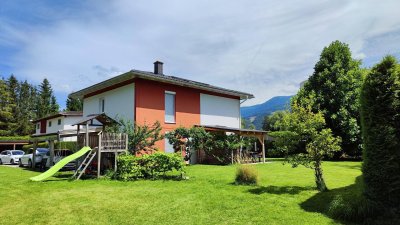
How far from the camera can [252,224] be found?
6.32m

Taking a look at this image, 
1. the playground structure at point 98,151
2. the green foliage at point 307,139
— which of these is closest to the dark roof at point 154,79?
the playground structure at point 98,151

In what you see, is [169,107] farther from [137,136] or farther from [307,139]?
[307,139]

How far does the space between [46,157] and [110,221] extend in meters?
15.7

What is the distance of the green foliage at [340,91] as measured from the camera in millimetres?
27562

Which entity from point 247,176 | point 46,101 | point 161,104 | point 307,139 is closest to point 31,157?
point 161,104

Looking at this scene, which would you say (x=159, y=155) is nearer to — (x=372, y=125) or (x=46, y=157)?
(x=372, y=125)

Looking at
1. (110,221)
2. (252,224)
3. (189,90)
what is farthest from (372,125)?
(189,90)

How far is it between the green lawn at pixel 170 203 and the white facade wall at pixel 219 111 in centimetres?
1463

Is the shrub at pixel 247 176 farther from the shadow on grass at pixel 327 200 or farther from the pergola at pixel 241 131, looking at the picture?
the pergola at pixel 241 131

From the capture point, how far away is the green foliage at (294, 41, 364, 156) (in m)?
27.6

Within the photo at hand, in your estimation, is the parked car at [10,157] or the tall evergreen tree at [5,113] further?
the tall evergreen tree at [5,113]

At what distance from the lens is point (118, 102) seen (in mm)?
23234

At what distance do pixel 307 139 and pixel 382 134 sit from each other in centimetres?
358

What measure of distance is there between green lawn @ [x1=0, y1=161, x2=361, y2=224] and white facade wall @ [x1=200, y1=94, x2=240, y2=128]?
1463 cm
